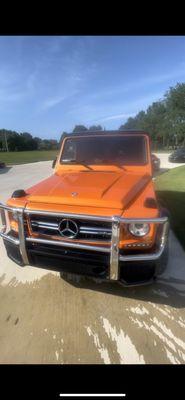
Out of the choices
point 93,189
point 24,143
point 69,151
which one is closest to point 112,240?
point 93,189

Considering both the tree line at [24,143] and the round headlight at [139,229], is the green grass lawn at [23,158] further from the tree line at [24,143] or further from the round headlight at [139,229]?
the tree line at [24,143]

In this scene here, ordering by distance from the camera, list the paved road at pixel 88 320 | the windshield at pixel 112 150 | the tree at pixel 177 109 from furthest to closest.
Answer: the tree at pixel 177 109
the windshield at pixel 112 150
the paved road at pixel 88 320

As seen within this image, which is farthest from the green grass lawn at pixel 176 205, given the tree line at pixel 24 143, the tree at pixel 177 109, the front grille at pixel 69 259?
the tree line at pixel 24 143

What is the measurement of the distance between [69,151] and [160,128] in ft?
223

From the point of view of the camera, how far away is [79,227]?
9.87ft

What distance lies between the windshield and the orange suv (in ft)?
2.38

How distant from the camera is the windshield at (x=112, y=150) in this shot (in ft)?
14.4

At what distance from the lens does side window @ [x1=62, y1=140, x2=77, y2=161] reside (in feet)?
15.5

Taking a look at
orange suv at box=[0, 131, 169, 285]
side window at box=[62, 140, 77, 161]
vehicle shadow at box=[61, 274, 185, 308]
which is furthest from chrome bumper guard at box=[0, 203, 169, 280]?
side window at box=[62, 140, 77, 161]

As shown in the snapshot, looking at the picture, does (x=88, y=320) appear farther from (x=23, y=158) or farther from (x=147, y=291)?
(x=23, y=158)

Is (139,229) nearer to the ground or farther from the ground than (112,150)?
nearer to the ground

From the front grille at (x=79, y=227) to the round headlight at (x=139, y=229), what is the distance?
23 centimetres
